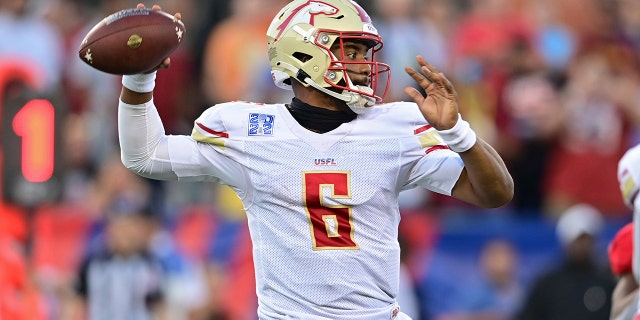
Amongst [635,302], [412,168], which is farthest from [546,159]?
[412,168]

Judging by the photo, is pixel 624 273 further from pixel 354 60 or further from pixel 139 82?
pixel 139 82

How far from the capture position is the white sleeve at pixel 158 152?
16.8 ft

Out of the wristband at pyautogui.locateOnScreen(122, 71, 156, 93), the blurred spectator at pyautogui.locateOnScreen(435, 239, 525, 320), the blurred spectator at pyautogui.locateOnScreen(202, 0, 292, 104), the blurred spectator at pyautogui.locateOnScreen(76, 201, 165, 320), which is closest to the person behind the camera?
the wristband at pyautogui.locateOnScreen(122, 71, 156, 93)

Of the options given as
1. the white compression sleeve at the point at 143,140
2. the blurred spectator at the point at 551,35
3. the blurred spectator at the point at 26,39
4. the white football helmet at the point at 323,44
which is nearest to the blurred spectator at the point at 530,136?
the blurred spectator at the point at 551,35

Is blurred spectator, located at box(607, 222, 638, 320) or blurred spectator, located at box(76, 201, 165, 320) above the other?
blurred spectator, located at box(607, 222, 638, 320)

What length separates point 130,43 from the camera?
4953mm

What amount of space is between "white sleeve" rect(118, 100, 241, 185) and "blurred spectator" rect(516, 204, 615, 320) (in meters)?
4.74

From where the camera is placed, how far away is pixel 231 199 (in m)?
10.3

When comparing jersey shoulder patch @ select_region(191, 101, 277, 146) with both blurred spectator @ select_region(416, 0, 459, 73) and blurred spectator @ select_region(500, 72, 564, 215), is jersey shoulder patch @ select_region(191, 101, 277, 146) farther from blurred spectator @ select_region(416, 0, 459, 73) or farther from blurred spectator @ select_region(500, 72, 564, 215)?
blurred spectator @ select_region(416, 0, 459, 73)

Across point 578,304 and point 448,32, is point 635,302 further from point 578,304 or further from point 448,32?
point 448,32

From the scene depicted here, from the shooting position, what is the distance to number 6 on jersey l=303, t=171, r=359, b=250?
5027 mm

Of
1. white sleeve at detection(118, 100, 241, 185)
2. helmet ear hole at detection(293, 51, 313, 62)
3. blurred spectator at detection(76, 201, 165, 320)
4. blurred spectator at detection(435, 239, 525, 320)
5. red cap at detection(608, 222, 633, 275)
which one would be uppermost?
helmet ear hole at detection(293, 51, 313, 62)

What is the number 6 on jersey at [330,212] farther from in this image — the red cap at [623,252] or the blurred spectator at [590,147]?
the blurred spectator at [590,147]

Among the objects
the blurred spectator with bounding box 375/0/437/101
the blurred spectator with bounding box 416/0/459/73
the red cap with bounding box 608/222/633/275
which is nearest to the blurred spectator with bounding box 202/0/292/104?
the blurred spectator with bounding box 375/0/437/101
